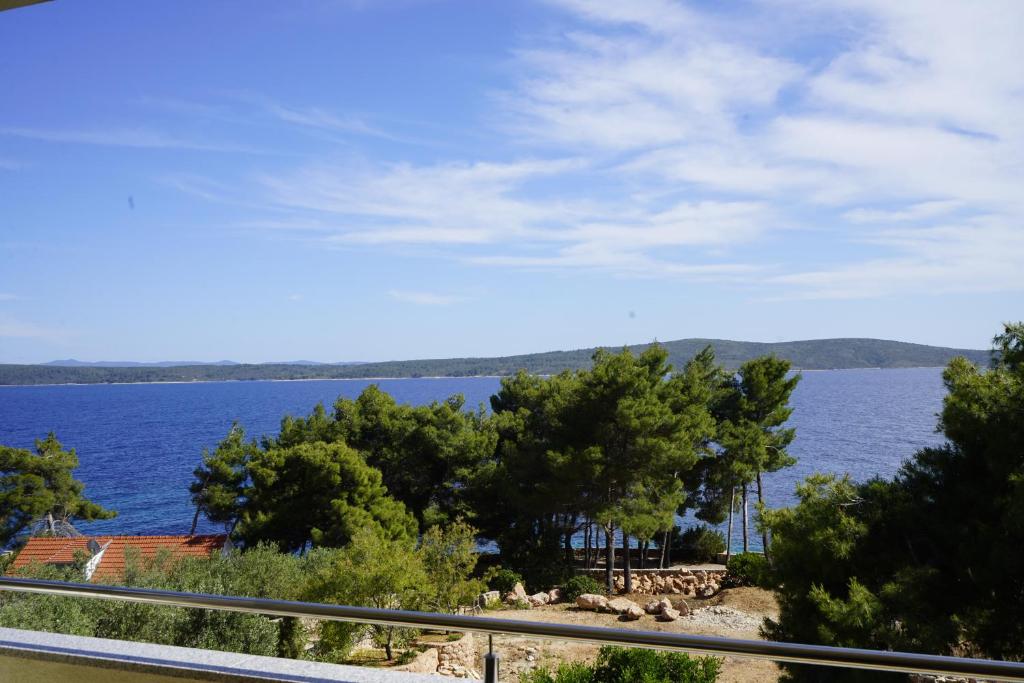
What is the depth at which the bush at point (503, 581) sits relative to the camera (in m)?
16.1

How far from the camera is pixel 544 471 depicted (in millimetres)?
17953

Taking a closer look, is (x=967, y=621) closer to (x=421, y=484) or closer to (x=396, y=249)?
(x=421, y=484)

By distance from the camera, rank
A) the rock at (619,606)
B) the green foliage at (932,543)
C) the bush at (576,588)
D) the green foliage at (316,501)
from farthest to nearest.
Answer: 1. the green foliage at (316,501)
2. the bush at (576,588)
3. the rock at (619,606)
4. the green foliage at (932,543)

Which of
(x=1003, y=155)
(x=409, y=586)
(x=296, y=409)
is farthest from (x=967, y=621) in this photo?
(x=296, y=409)

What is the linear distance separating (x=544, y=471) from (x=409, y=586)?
8.15 metres

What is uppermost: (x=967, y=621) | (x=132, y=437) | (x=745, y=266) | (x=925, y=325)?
(x=745, y=266)

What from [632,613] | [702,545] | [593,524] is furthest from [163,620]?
[702,545]

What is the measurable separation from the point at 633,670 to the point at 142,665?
4846 millimetres

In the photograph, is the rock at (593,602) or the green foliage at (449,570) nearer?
the green foliage at (449,570)

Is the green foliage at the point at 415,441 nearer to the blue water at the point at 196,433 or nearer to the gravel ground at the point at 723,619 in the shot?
the gravel ground at the point at 723,619

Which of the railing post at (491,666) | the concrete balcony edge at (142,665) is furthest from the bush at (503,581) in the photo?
the railing post at (491,666)

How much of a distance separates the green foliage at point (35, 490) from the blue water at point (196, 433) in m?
10.3

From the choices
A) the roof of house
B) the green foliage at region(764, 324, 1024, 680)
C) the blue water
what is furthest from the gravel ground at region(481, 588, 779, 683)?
the roof of house

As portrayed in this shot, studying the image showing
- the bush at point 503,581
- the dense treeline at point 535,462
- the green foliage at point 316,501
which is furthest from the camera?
the green foliage at point 316,501
